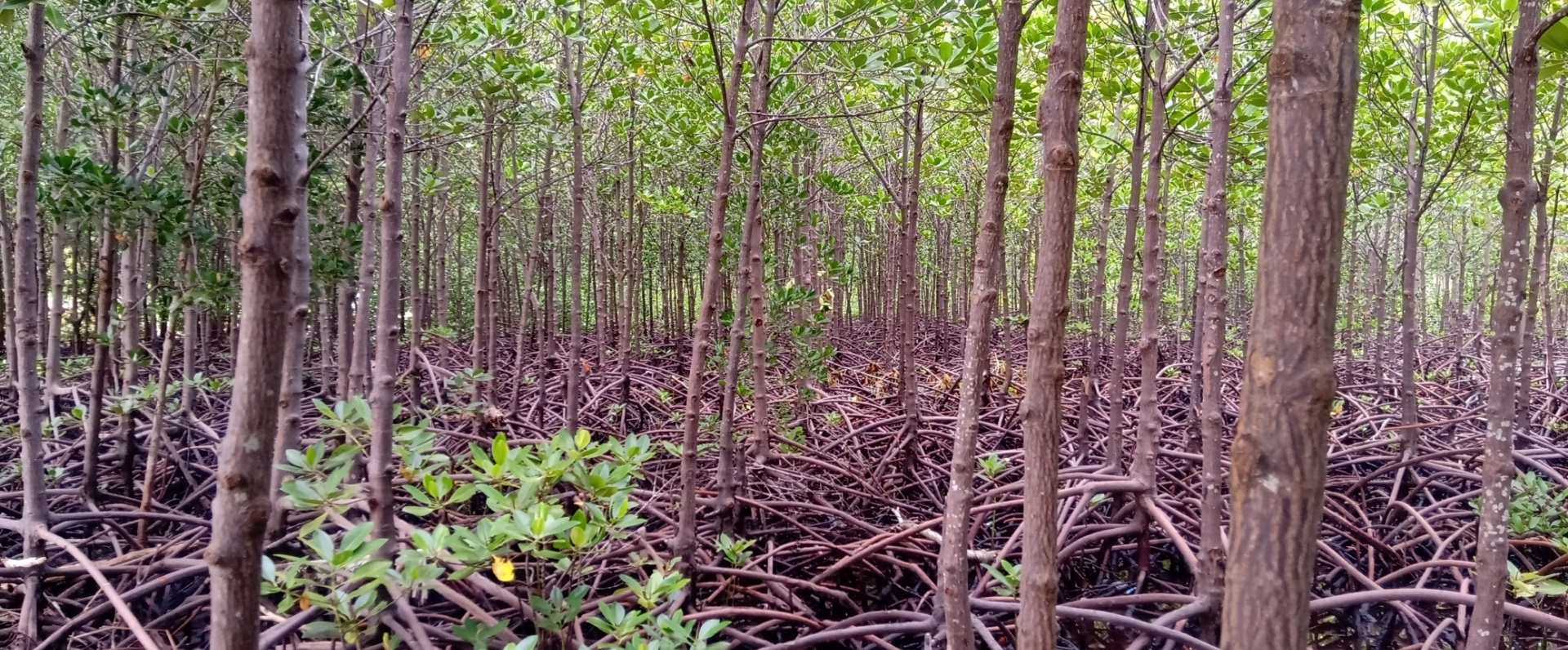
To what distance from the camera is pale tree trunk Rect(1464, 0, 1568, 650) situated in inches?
61.1

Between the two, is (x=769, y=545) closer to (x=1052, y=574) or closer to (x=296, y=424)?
(x=296, y=424)

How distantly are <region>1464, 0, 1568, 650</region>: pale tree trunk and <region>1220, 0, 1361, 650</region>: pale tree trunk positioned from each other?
1.04m

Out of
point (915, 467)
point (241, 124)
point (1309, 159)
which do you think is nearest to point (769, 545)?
point (915, 467)

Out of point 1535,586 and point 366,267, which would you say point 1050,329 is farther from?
point 366,267

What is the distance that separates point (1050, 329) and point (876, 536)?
7.63 ft

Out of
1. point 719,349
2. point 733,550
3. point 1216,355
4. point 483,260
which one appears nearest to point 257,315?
point 733,550

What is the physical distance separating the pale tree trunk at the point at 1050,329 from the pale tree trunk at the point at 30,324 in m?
2.94

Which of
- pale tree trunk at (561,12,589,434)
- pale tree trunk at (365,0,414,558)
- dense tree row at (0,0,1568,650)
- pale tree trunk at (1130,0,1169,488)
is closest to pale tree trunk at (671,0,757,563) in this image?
dense tree row at (0,0,1568,650)

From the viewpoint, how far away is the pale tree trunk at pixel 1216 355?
2441 millimetres

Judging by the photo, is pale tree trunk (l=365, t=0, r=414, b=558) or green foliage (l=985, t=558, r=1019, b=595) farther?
green foliage (l=985, t=558, r=1019, b=595)

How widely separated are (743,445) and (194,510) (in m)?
2.73

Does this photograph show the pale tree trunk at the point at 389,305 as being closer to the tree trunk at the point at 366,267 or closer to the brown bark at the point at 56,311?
the tree trunk at the point at 366,267

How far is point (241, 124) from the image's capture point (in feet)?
12.2

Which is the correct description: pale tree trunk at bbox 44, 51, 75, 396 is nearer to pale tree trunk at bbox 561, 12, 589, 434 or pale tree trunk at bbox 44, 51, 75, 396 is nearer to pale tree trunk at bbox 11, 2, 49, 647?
pale tree trunk at bbox 11, 2, 49, 647
